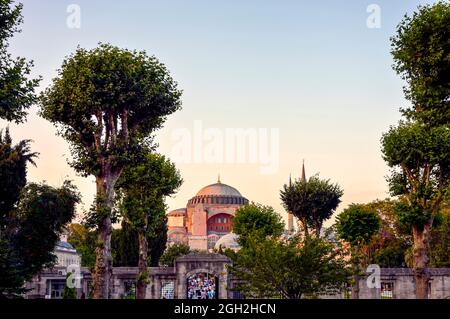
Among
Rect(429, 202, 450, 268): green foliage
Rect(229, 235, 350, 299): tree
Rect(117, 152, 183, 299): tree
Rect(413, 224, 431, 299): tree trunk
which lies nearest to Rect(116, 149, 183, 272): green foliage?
Rect(117, 152, 183, 299): tree

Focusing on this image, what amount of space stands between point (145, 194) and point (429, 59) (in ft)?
74.5

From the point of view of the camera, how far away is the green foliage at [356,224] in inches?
1769

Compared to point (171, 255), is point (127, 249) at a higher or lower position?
lower

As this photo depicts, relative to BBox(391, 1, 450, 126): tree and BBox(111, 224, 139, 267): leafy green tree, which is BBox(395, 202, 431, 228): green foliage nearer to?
BBox(391, 1, 450, 126): tree

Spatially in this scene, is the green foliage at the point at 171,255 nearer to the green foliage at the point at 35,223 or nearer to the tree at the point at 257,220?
the tree at the point at 257,220

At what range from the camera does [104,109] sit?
28.2m

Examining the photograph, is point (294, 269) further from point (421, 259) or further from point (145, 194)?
point (145, 194)

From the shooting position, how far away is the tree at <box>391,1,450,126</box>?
77.6 ft

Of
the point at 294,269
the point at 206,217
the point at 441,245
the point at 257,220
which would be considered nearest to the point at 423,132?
the point at 294,269

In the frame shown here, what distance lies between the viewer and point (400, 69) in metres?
27.0

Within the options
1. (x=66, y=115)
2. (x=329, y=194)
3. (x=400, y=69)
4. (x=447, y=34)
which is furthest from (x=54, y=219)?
(x=329, y=194)
